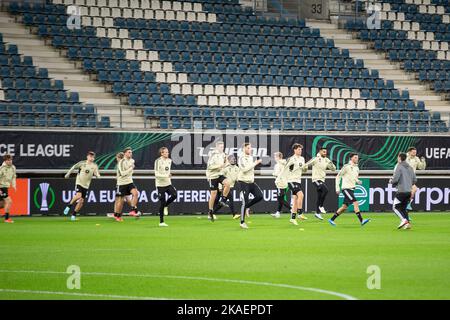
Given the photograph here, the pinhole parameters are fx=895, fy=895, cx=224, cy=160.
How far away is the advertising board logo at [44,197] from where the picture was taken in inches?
Result: 1233

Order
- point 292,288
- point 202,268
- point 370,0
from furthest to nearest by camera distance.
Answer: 1. point 370,0
2. point 202,268
3. point 292,288

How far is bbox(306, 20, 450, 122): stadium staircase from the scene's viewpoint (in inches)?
1711

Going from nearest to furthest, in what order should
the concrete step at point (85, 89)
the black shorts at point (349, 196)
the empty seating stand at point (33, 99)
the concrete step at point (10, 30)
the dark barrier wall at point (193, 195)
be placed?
1. the black shorts at point (349, 196)
2. the dark barrier wall at point (193, 195)
3. the empty seating stand at point (33, 99)
4. the concrete step at point (85, 89)
5. the concrete step at point (10, 30)

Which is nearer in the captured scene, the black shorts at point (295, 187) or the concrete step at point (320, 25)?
the black shorts at point (295, 187)

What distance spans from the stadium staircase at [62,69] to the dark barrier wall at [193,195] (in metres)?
3.78

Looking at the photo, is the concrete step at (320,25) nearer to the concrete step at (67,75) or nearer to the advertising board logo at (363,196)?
the concrete step at (67,75)

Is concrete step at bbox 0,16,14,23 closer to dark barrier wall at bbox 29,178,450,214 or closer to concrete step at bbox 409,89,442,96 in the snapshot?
dark barrier wall at bbox 29,178,450,214

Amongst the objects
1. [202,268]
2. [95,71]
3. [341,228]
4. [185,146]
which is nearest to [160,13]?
[95,71]

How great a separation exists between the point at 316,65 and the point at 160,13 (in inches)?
317

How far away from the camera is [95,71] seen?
1533 inches

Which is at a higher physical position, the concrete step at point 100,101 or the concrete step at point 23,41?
the concrete step at point 23,41

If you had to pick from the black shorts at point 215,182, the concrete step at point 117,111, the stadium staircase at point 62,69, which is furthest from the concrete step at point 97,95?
the black shorts at point 215,182
